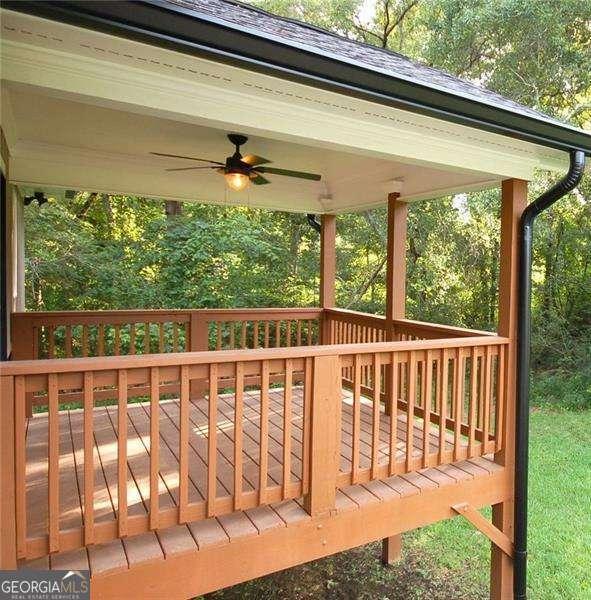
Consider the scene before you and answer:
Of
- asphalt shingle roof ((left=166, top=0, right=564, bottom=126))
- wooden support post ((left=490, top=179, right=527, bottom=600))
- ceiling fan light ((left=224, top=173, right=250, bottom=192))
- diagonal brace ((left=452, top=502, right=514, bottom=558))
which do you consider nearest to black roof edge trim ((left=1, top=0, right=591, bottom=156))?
asphalt shingle roof ((left=166, top=0, right=564, bottom=126))

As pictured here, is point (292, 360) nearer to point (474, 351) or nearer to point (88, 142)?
point (474, 351)

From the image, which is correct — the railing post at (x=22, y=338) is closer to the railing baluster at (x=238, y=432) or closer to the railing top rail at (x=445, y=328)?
the railing baluster at (x=238, y=432)

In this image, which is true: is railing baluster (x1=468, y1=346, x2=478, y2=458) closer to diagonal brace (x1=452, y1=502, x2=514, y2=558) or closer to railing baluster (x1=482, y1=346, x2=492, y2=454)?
railing baluster (x1=482, y1=346, x2=492, y2=454)

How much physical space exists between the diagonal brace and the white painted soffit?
8.22ft

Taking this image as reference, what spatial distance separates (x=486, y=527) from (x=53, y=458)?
3061 millimetres

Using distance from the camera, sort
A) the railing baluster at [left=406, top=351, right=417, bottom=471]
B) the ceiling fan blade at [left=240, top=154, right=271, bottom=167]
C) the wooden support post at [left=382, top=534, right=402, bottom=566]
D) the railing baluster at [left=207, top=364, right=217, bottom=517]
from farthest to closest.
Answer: the wooden support post at [left=382, top=534, right=402, bottom=566] → the ceiling fan blade at [left=240, top=154, right=271, bottom=167] → the railing baluster at [left=406, top=351, right=417, bottom=471] → the railing baluster at [left=207, top=364, right=217, bottom=517]

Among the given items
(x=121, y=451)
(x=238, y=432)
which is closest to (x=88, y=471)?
(x=121, y=451)

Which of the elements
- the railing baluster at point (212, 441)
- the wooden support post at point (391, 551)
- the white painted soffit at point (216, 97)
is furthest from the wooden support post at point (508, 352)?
the railing baluster at point (212, 441)

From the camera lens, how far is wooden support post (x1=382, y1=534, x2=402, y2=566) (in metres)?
4.83

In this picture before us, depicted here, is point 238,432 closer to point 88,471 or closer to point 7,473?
point 88,471

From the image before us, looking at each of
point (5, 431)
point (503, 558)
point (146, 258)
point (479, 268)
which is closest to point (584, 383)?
point (479, 268)

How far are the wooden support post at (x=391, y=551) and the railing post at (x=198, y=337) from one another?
265 cm

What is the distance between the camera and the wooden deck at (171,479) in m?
2.30

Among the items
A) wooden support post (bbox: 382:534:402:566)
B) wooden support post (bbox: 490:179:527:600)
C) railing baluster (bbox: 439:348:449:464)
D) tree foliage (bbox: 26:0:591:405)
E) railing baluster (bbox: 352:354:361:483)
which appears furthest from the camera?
tree foliage (bbox: 26:0:591:405)
